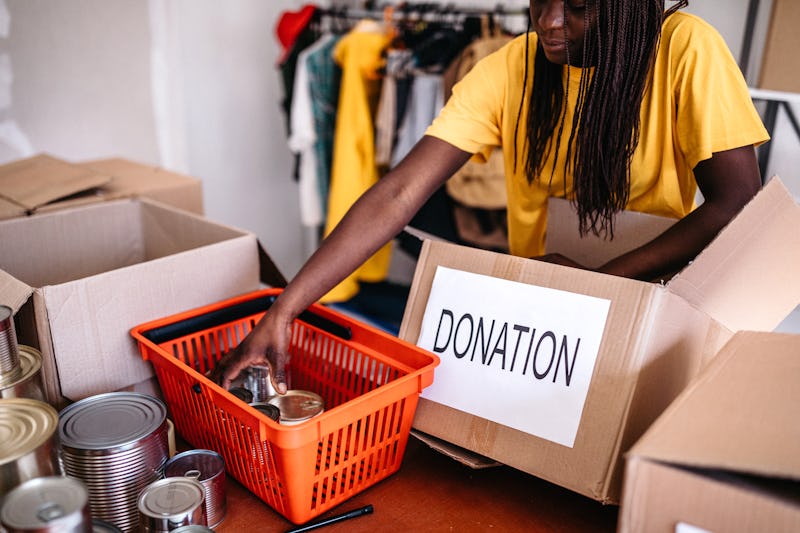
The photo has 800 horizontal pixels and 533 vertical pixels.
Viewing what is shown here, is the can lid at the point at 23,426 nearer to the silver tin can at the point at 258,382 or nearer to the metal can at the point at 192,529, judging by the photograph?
the metal can at the point at 192,529

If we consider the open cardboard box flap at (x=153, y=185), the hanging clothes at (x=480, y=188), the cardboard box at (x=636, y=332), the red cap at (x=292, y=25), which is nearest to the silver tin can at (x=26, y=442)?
the cardboard box at (x=636, y=332)

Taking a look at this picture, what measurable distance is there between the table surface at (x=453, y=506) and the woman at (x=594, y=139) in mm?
190

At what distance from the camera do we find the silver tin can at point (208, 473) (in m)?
0.75

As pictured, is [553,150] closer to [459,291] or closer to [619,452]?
[459,291]

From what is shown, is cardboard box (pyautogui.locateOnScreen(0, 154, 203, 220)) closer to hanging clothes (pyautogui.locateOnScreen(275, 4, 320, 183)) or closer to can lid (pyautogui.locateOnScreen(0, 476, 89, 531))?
can lid (pyautogui.locateOnScreen(0, 476, 89, 531))

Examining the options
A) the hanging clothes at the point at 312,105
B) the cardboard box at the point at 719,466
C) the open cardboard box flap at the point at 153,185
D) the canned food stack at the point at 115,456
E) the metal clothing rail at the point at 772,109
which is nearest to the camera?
the cardboard box at the point at 719,466

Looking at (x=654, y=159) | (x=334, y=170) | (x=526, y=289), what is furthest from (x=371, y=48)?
(x=526, y=289)

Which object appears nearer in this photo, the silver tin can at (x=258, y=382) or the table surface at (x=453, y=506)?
the table surface at (x=453, y=506)

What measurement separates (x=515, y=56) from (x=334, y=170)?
1.65 metres

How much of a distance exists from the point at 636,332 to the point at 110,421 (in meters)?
0.62

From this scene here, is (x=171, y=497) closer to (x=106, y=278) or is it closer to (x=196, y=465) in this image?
(x=196, y=465)

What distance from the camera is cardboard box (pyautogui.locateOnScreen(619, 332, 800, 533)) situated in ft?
1.59

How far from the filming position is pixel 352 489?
2.65 ft

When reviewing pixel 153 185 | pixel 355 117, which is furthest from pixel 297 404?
pixel 355 117
